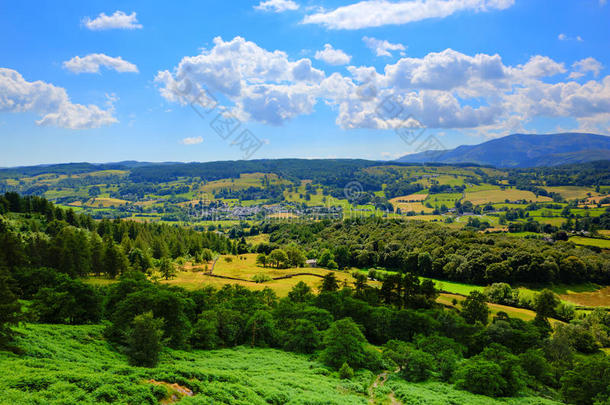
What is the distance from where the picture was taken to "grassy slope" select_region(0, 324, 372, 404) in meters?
17.2

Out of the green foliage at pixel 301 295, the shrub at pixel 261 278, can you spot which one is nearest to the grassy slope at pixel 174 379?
the green foliage at pixel 301 295

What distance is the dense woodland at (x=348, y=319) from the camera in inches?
1240

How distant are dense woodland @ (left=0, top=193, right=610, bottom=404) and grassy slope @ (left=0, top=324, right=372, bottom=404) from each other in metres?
2.43

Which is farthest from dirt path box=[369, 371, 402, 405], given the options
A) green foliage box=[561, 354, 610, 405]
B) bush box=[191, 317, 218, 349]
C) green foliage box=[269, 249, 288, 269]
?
green foliage box=[269, 249, 288, 269]

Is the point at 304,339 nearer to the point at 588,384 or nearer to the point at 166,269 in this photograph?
the point at 588,384

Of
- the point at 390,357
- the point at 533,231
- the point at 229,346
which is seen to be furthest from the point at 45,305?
the point at 533,231

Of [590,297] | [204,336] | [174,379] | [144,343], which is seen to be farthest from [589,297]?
[144,343]

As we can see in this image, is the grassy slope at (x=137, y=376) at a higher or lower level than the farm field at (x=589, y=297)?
higher

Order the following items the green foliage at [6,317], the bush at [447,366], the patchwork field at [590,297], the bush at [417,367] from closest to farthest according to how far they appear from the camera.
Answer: the green foliage at [6,317]
the bush at [417,367]
the bush at [447,366]
the patchwork field at [590,297]

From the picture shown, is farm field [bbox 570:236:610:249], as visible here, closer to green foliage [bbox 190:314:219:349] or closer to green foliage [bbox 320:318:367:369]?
green foliage [bbox 320:318:367:369]

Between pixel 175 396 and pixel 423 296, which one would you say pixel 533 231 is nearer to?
pixel 423 296

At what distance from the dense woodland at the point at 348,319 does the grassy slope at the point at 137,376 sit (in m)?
2.43

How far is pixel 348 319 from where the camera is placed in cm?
3816

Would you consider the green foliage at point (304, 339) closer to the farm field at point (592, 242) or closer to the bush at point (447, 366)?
the bush at point (447, 366)
